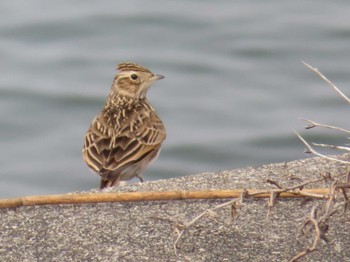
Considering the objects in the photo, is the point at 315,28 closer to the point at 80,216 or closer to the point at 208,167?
the point at 208,167

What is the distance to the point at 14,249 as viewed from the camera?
20.8 ft

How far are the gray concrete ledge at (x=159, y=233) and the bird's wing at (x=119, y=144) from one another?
94.6 inches

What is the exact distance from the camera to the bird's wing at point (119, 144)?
365 inches

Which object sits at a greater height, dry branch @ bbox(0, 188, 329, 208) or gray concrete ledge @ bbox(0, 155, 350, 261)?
dry branch @ bbox(0, 188, 329, 208)

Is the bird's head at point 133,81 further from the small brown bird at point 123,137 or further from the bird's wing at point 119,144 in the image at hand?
the bird's wing at point 119,144

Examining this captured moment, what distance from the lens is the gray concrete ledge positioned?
6223mm

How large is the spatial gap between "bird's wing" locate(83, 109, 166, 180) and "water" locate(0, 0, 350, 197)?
5.56 meters

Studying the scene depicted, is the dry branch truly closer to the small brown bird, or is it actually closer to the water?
the small brown bird

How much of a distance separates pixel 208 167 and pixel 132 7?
5610 mm

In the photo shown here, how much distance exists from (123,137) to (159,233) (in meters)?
3.25

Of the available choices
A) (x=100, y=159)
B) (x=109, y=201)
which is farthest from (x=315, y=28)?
(x=109, y=201)

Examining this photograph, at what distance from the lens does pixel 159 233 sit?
647cm

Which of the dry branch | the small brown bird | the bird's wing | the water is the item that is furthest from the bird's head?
the water

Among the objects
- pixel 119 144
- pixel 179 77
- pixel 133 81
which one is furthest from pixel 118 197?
pixel 179 77
